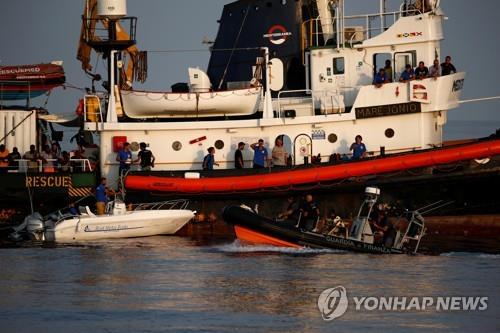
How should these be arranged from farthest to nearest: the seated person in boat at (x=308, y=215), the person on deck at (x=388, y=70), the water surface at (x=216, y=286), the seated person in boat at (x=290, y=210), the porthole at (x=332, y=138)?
the porthole at (x=332, y=138) → the person on deck at (x=388, y=70) → the seated person in boat at (x=290, y=210) → the seated person in boat at (x=308, y=215) → the water surface at (x=216, y=286)

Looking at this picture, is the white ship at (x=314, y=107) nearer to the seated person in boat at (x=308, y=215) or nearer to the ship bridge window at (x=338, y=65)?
the ship bridge window at (x=338, y=65)

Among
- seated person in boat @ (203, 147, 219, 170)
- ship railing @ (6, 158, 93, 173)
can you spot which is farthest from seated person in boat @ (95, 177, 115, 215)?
seated person in boat @ (203, 147, 219, 170)

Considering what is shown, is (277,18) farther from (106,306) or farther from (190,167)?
(106,306)

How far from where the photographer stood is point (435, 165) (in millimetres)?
27078

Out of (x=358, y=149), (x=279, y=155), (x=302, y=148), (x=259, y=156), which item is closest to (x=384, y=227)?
(x=358, y=149)

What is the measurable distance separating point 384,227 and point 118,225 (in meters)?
6.28

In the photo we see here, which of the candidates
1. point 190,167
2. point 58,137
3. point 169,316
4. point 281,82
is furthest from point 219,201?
point 169,316

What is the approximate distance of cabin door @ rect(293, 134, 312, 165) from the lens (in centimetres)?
2894

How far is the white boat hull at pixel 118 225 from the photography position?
90.0 ft

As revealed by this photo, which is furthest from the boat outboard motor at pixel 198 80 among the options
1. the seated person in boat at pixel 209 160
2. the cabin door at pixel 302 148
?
the cabin door at pixel 302 148

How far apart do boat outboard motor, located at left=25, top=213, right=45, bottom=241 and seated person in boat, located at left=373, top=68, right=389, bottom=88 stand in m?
8.32

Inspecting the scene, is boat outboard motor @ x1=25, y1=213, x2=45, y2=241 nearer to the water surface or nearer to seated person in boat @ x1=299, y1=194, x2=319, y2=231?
the water surface

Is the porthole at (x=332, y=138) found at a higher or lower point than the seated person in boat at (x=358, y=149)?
higher

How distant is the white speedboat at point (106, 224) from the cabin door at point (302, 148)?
9.59ft
